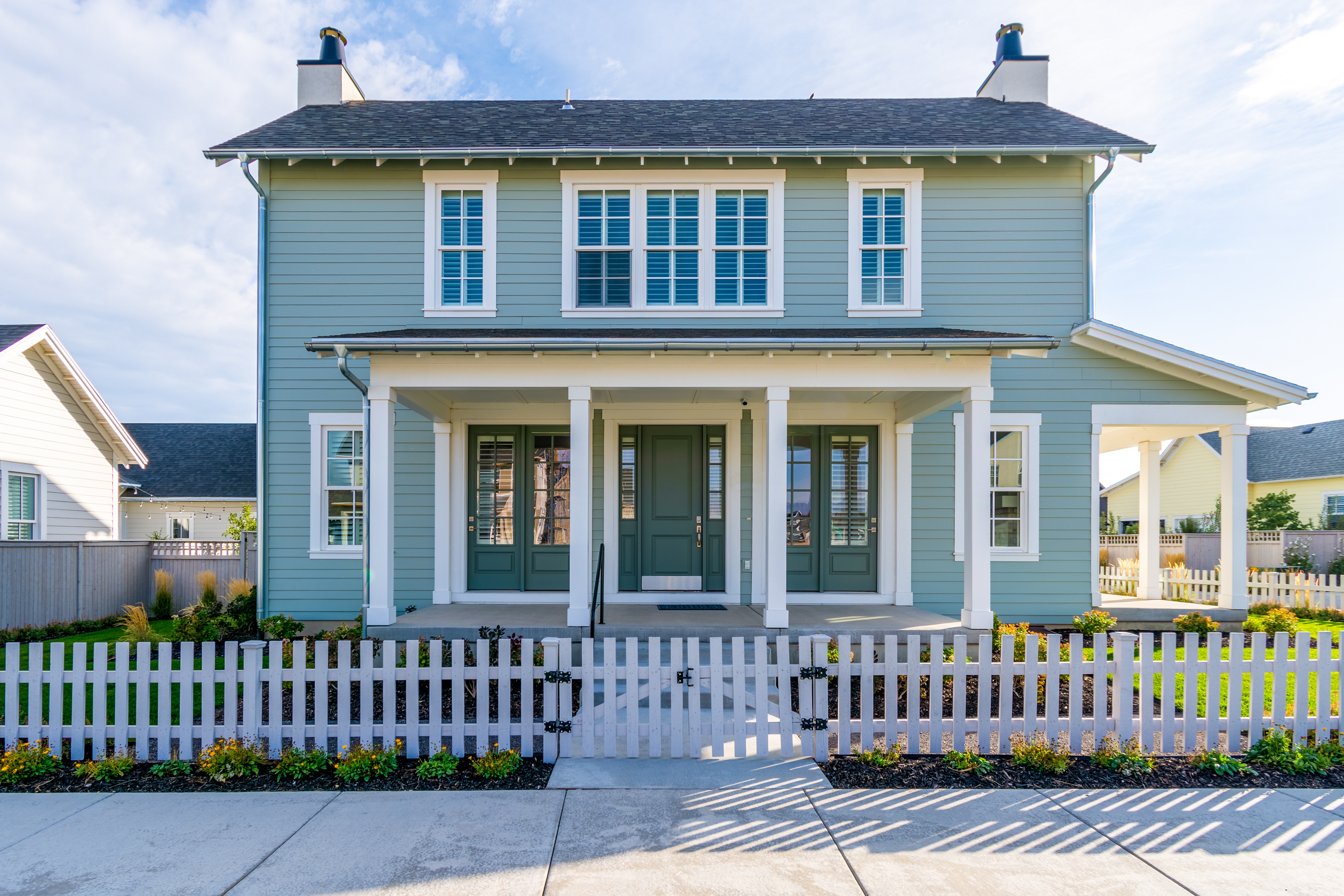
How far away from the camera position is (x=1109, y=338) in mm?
8406

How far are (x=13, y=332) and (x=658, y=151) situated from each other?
12402mm

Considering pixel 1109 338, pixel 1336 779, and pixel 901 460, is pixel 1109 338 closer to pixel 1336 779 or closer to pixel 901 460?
pixel 901 460

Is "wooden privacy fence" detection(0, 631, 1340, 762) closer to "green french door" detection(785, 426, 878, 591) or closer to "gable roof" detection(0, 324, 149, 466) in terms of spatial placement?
"green french door" detection(785, 426, 878, 591)

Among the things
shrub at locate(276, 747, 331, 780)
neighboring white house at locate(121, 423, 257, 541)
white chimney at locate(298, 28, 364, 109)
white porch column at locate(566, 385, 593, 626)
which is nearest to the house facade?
white chimney at locate(298, 28, 364, 109)

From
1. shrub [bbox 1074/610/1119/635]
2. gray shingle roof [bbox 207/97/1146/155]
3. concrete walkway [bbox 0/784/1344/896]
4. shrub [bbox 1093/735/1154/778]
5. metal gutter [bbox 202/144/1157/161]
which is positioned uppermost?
gray shingle roof [bbox 207/97/1146/155]

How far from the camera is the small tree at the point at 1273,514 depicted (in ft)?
59.9

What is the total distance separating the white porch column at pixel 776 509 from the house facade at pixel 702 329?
4.89 ft

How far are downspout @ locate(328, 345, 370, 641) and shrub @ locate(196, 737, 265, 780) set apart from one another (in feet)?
7.72

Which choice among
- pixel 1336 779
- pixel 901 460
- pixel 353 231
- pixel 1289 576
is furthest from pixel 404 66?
pixel 1289 576

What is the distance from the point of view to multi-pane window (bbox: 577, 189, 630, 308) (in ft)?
28.9

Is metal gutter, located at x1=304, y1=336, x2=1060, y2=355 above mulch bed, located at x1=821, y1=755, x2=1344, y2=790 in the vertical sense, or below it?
above

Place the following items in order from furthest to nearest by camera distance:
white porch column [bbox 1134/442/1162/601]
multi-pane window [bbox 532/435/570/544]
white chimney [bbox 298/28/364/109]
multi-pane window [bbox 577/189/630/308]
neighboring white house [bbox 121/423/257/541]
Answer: neighboring white house [bbox 121/423/257/541], white chimney [bbox 298/28/364/109], white porch column [bbox 1134/442/1162/601], multi-pane window [bbox 532/435/570/544], multi-pane window [bbox 577/189/630/308]

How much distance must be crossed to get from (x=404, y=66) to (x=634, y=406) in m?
7.35

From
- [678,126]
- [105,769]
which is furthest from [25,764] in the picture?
[678,126]
